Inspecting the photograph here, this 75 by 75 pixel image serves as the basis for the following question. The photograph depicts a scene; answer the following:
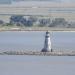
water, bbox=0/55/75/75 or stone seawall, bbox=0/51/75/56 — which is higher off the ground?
water, bbox=0/55/75/75

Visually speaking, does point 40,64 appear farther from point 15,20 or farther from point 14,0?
point 14,0

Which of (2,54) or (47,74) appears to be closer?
(47,74)

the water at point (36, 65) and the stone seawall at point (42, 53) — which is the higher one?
the water at point (36, 65)

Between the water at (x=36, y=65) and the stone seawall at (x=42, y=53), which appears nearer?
the water at (x=36, y=65)

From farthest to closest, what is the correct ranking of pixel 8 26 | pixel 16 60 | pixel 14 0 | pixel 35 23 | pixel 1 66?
pixel 14 0 → pixel 35 23 → pixel 8 26 → pixel 16 60 → pixel 1 66

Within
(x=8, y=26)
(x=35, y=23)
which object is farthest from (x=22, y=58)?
(x=35, y=23)

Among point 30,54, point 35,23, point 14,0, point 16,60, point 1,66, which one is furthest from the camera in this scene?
point 14,0

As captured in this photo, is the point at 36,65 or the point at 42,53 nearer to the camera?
the point at 36,65

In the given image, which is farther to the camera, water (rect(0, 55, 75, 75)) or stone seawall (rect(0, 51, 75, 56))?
stone seawall (rect(0, 51, 75, 56))
